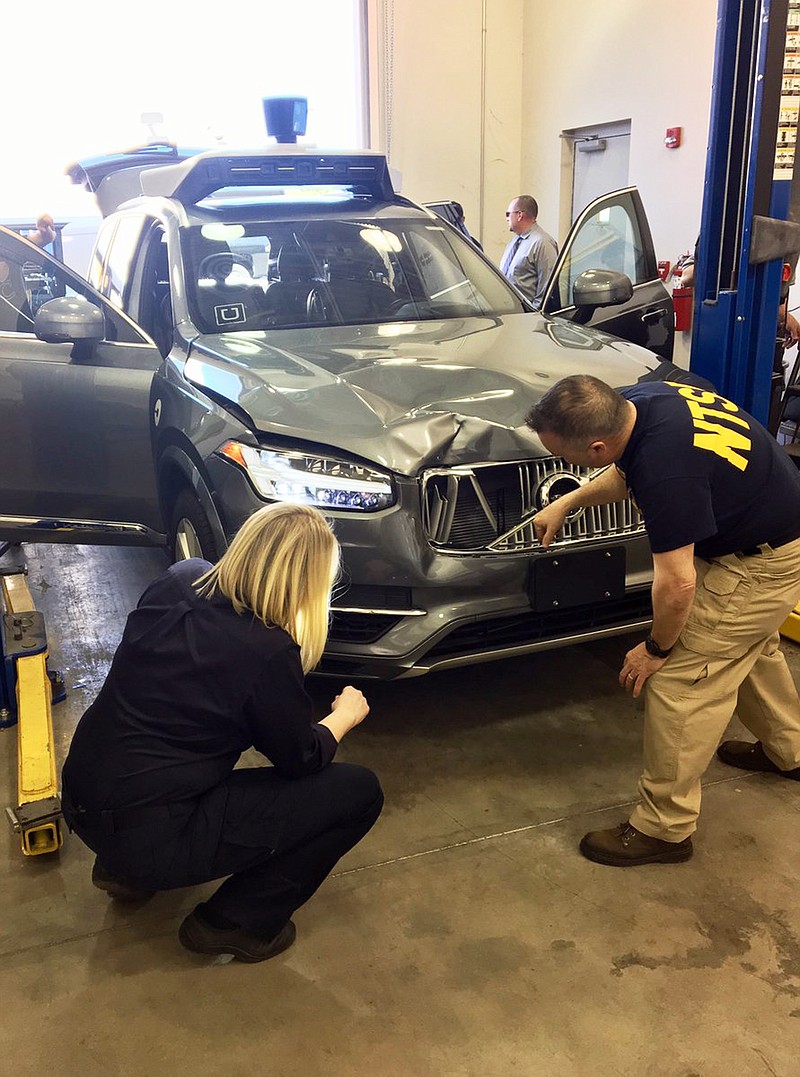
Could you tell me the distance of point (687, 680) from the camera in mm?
2629

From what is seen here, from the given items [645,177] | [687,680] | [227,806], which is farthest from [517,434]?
[645,177]

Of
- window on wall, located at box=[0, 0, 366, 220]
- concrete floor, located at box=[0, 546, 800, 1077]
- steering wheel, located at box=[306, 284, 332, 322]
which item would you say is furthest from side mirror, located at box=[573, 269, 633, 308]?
window on wall, located at box=[0, 0, 366, 220]

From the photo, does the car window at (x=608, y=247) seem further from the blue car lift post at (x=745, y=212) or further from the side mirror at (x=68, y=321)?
the side mirror at (x=68, y=321)

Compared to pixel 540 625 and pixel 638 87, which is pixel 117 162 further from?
pixel 638 87

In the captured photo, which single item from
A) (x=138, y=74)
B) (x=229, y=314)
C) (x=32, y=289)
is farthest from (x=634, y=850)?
(x=138, y=74)

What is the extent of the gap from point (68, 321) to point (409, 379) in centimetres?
136

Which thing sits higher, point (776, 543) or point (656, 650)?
point (776, 543)

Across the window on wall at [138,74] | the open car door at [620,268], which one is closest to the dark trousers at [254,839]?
the open car door at [620,268]

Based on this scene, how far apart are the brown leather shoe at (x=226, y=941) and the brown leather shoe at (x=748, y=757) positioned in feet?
5.34

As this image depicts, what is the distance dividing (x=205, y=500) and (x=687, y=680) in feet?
5.43

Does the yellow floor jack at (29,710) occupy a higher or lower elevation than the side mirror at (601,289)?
lower

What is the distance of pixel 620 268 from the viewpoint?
4.77m

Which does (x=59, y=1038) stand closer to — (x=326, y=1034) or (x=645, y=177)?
(x=326, y=1034)

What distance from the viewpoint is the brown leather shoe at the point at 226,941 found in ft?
7.70
